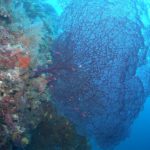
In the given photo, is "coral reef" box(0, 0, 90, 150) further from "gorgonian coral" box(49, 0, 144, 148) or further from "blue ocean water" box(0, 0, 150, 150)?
"gorgonian coral" box(49, 0, 144, 148)

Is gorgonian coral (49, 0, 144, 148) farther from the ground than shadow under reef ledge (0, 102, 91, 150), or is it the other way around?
gorgonian coral (49, 0, 144, 148)

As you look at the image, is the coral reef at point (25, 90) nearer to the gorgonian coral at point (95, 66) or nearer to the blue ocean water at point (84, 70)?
the blue ocean water at point (84, 70)

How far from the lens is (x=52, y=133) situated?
6.52m

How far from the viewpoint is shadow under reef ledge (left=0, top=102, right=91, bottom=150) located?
6289 millimetres

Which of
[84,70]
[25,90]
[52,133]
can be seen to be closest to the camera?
[25,90]

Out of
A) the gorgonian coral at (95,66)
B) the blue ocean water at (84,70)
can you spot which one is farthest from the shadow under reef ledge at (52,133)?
the gorgonian coral at (95,66)

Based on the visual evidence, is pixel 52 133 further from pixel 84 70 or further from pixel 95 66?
pixel 95 66

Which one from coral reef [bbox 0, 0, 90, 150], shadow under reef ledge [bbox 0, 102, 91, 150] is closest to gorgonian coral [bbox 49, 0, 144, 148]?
shadow under reef ledge [bbox 0, 102, 91, 150]

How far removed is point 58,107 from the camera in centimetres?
649

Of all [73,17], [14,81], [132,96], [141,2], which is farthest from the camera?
[141,2]

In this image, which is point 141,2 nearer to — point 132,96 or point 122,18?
point 122,18

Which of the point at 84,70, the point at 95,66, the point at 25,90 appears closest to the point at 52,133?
the point at 84,70

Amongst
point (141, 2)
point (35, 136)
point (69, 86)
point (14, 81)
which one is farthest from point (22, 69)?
point (141, 2)

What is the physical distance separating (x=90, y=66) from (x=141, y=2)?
2583 millimetres
